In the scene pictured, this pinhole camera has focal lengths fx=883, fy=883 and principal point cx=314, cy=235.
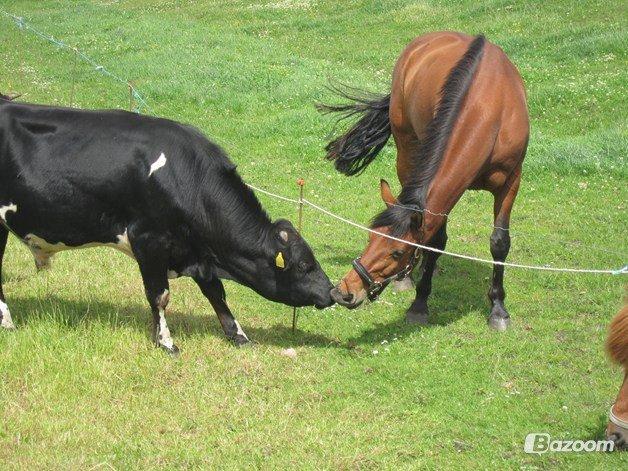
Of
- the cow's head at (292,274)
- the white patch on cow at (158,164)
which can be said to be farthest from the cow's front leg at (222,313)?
the white patch on cow at (158,164)

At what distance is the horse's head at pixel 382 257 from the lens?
7.41 m

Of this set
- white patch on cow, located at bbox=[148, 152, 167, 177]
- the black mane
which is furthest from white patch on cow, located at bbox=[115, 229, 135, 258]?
the black mane

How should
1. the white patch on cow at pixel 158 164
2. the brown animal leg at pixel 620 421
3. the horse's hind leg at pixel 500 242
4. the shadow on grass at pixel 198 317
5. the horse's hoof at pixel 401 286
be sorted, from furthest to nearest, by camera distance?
the horse's hoof at pixel 401 286
the horse's hind leg at pixel 500 242
the shadow on grass at pixel 198 317
the white patch on cow at pixel 158 164
the brown animal leg at pixel 620 421

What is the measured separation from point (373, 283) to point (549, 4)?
2103cm

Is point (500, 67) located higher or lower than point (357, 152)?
higher

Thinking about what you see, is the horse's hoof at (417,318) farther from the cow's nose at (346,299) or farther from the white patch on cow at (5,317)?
the white patch on cow at (5,317)

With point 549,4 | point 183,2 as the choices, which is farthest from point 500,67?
point 183,2

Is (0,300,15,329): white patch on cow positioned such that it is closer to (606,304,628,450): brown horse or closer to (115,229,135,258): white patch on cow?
(115,229,135,258): white patch on cow

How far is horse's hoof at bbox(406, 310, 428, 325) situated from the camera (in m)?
8.51

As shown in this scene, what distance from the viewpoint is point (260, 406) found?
656 centimetres

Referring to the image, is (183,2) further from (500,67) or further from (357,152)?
(500,67)

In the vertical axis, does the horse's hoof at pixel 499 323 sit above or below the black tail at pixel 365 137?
below

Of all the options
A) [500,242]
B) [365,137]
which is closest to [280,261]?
[500,242]

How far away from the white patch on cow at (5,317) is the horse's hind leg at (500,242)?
4385 millimetres
